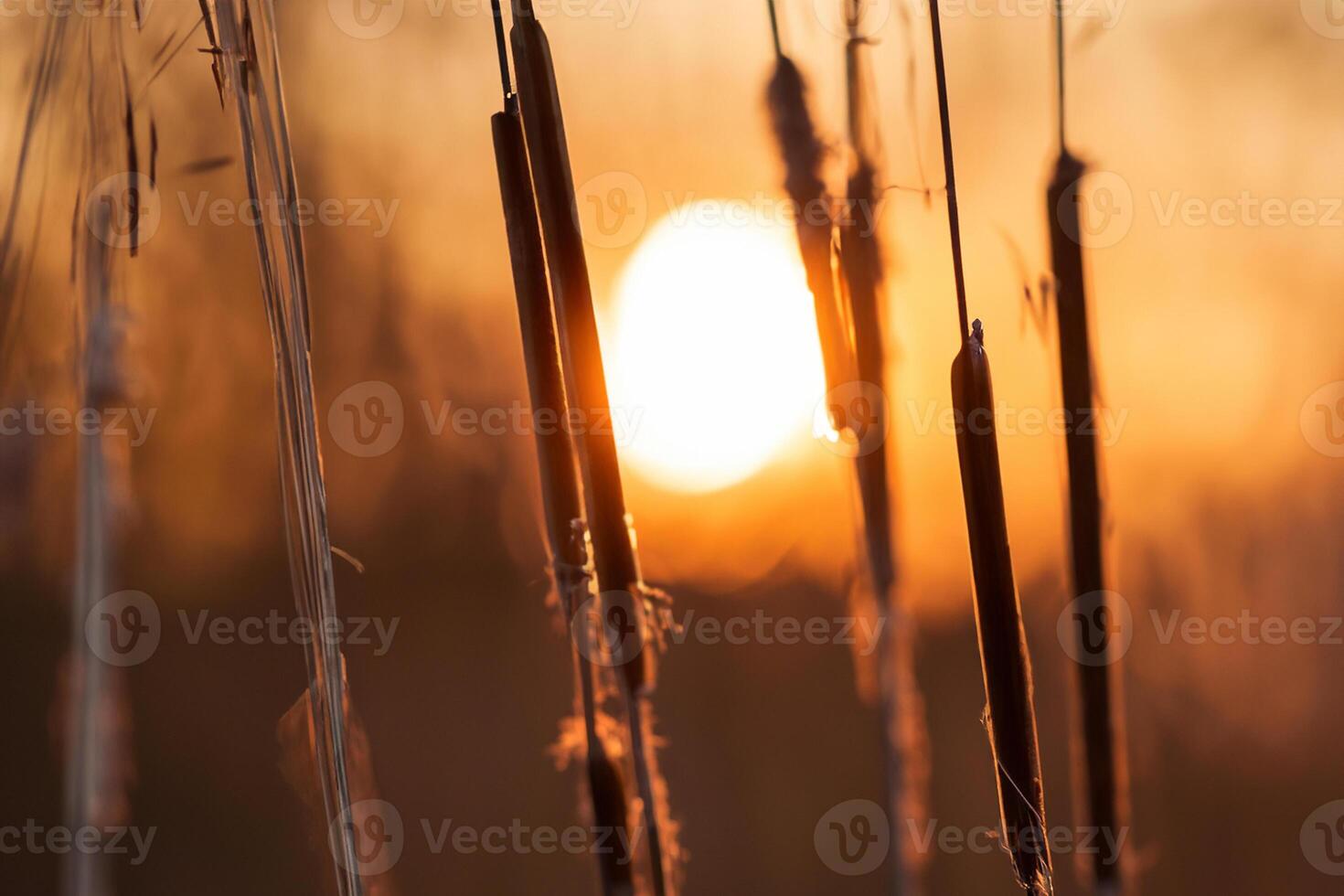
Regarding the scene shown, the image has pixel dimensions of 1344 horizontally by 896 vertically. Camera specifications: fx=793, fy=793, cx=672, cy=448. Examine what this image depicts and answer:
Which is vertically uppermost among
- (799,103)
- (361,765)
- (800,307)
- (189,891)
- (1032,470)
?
(799,103)

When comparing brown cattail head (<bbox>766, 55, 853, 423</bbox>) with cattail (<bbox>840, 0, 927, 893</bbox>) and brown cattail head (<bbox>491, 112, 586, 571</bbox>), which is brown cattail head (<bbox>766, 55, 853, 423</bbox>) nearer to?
cattail (<bbox>840, 0, 927, 893</bbox>)

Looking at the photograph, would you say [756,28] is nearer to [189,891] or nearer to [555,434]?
[555,434]

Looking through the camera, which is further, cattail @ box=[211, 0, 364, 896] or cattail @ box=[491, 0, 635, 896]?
cattail @ box=[211, 0, 364, 896]

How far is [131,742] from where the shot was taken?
75 centimetres

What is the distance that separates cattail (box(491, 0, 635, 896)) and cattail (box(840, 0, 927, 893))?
0.94 feet

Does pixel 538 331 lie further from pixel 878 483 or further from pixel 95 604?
pixel 95 604

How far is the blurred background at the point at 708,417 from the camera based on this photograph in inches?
28.9

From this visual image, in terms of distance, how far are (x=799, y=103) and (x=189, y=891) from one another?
942 mm

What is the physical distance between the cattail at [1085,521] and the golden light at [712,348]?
0.78ft

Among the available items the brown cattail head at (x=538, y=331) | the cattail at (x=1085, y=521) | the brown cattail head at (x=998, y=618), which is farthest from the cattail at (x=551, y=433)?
the cattail at (x=1085, y=521)

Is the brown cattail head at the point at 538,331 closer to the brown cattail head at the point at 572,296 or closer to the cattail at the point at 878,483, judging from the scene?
the brown cattail head at the point at 572,296

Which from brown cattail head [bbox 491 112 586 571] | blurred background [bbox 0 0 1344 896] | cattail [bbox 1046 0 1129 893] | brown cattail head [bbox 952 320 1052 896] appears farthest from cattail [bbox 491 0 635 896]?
cattail [bbox 1046 0 1129 893]

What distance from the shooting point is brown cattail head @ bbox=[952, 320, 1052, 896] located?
46 centimetres

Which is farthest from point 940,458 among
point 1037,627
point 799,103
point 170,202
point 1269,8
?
point 170,202
